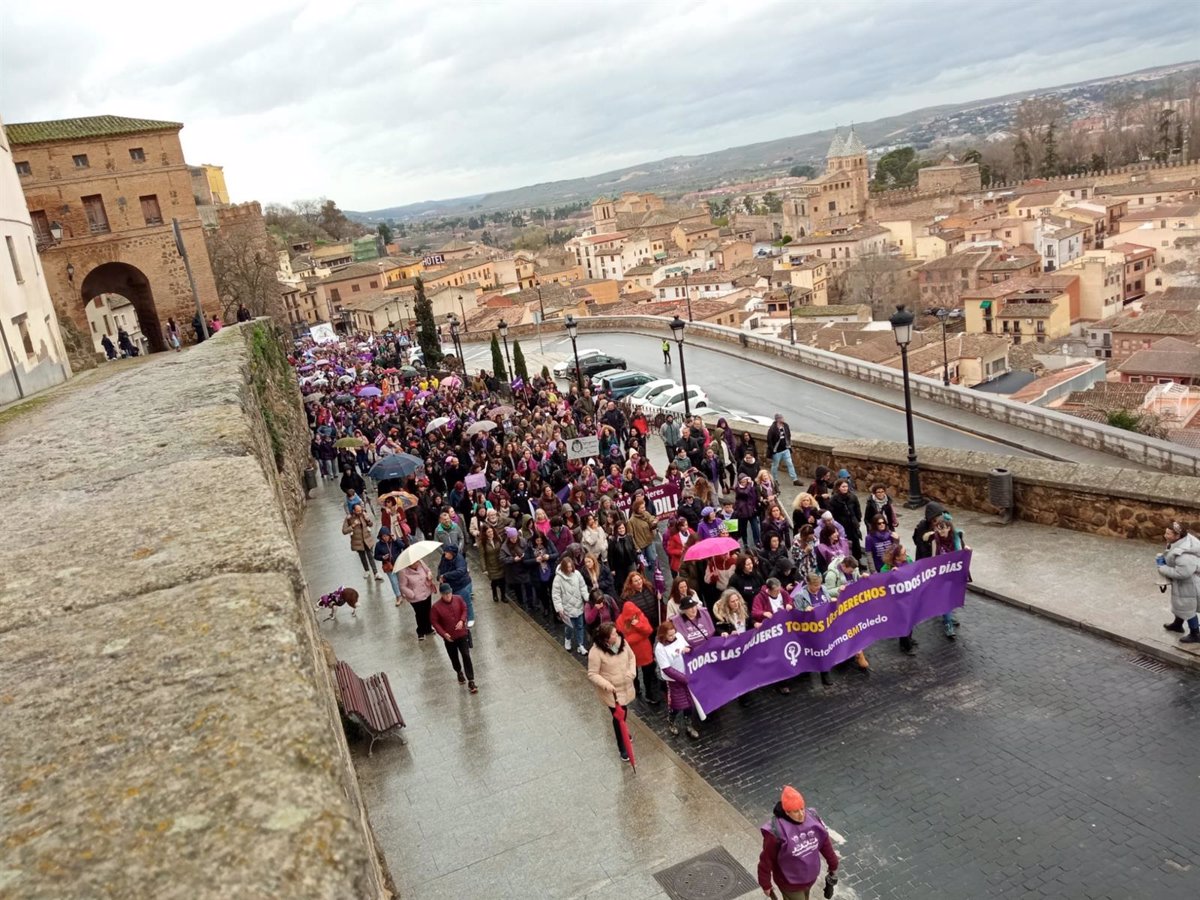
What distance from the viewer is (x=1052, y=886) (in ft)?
19.6

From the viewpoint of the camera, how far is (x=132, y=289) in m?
37.0

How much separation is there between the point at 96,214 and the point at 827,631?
34.9m

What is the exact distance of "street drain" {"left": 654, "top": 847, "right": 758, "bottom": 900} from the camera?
6.25 m

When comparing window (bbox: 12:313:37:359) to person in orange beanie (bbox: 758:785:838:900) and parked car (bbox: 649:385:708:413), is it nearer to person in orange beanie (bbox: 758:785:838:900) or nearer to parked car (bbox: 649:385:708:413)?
parked car (bbox: 649:385:708:413)

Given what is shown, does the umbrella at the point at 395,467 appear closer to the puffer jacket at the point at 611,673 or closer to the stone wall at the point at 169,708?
the puffer jacket at the point at 611,673

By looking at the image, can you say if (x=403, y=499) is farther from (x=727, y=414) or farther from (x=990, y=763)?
(x=727, y=414)

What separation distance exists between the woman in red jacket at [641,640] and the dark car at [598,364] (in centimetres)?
2581

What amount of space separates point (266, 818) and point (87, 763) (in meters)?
0.82

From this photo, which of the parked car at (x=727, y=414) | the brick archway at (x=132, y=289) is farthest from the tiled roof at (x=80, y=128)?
the parked car at (x=727, y=414)

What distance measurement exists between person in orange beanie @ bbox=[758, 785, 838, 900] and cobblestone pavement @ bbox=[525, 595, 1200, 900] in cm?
74

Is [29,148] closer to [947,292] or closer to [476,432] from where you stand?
[476,432]

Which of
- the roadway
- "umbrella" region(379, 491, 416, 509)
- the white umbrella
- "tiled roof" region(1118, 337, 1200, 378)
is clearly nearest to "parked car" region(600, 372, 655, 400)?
the roadway

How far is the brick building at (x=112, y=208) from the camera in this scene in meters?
33.2

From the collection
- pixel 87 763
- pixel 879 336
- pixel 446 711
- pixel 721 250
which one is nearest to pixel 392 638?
pixel 446 711
